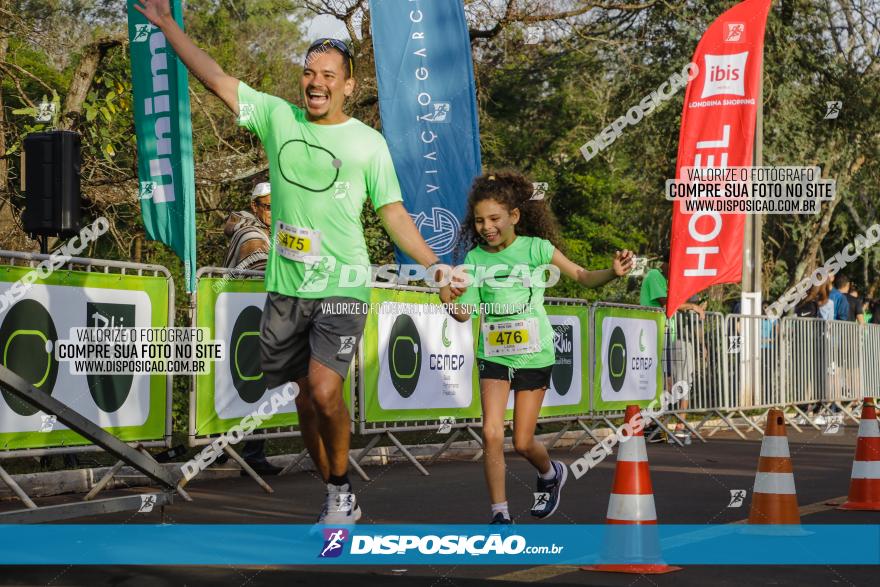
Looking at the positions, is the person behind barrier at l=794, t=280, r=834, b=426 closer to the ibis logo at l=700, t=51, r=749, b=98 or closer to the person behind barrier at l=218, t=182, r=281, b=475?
the ibis logo at l=700, t=51, r=749, b=98

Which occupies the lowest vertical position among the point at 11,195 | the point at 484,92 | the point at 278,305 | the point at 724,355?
the point at 724,355

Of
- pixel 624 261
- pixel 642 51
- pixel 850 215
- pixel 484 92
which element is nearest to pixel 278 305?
pixel 624 261

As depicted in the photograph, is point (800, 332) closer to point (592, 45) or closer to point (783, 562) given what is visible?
point (592, 45)

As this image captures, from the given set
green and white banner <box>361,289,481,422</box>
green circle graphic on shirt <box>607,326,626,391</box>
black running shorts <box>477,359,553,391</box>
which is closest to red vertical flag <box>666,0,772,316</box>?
green circle graphic on shirt <box>607,326,626,391</box>

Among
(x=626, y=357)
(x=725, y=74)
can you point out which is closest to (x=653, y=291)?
(x=626, y=357)

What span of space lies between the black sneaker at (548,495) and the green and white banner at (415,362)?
328cm

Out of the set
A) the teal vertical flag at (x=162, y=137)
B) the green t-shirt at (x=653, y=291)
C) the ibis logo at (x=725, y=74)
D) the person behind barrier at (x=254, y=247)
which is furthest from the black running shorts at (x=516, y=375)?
the ibis logo at (x=725, y=74)

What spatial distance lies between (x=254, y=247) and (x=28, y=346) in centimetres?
279

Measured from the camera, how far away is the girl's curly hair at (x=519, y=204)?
Answer: 23.9 feet

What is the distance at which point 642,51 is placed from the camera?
2603cm

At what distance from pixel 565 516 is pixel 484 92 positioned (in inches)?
633

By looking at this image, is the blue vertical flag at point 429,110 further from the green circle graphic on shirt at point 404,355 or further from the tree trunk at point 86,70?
the tree trunk at point 86,70

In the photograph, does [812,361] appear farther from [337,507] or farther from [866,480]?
[337,507]

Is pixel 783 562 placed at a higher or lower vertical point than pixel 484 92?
lower
